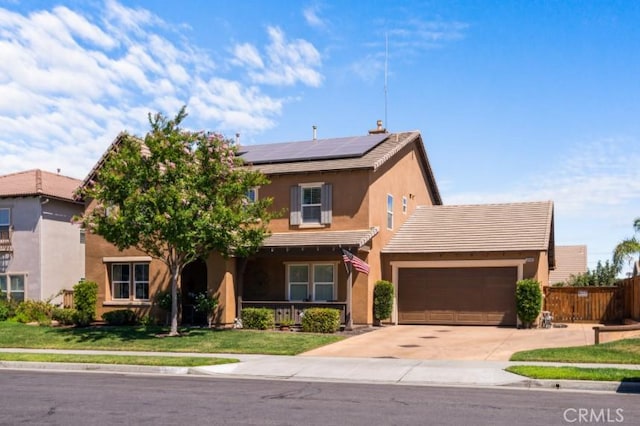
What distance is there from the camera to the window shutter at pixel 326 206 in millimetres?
27781

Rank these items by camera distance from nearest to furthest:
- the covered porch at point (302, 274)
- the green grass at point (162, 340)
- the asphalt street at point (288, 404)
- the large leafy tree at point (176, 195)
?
the asphalt street at point (288, 404) < the green grass at point (162, 340) < the large leafy tree at point (176, 195) < the covered porch at point (302, 274)

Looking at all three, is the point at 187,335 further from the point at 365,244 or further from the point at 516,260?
the point at 516,260

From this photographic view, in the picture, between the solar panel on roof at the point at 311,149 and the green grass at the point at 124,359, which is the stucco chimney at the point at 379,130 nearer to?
the solar panel on roof at the point at 311,149

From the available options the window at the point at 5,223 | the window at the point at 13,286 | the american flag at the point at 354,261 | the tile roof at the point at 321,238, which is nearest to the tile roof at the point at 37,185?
the window at the point at 5,223

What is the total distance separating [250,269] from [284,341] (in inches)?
274

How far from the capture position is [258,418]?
A: 10484 millimetres

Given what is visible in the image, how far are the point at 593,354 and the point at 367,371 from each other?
19.2ft

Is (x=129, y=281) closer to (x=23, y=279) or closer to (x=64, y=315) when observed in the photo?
(x=64, y=315)

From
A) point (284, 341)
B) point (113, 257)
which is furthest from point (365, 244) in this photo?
point (113, 257)

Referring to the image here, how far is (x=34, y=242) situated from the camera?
113 feet

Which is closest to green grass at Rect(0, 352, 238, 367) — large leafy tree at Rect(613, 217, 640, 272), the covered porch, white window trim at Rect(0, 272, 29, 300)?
the covered porch

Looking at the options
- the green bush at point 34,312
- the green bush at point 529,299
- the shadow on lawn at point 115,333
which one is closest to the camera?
the shadow on lawn at point 115,333

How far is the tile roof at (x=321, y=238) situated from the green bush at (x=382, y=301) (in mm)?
2212

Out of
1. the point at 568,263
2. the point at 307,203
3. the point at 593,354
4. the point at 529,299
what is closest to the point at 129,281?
the point at 307,203
